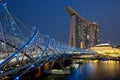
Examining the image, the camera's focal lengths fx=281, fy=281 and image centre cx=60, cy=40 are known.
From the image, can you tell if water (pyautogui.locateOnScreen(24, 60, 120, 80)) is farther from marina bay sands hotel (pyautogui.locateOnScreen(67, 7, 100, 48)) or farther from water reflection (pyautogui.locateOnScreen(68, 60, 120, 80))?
marina bay sands hotel (pyautogui.locateOnScreen(67, 7, 100, 48))

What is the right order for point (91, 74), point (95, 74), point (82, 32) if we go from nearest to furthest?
point (91, 74) < point (95, 74) < point (82, 32)

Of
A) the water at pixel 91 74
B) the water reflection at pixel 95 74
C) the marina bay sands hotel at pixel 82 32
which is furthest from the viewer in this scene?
the marina bay sands hotel at pixel 82 32

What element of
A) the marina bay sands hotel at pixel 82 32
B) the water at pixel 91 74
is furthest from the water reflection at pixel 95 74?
the marina bay sands hotel at pixel 82 32

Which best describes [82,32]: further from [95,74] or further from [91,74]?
[91,74]

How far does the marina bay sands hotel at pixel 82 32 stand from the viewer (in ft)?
559

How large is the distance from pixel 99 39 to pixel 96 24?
1017cm

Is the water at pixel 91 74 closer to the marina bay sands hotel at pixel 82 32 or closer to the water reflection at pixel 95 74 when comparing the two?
the water reflection at pixel 95 74

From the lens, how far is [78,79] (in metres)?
32.2

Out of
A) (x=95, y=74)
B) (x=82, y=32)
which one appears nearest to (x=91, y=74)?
(x=95, y=74)

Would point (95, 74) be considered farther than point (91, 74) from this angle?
Yes

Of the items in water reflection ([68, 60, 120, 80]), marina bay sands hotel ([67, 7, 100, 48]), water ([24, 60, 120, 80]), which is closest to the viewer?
water ([24, 60, 120, 80])

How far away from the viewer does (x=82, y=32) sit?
568 feet

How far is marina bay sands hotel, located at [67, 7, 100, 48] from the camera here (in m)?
170

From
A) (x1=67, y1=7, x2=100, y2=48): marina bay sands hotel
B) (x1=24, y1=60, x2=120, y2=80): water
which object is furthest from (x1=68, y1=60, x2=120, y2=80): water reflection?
(x1=67, y1=7, x2=100, y2=48): marina bay sands hotel
